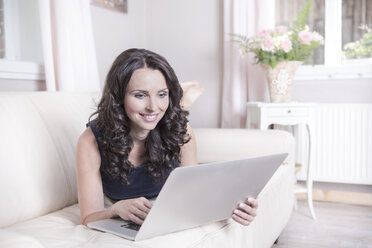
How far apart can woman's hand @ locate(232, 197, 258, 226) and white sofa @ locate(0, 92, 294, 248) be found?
0.07 meters

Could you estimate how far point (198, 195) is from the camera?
0.97m

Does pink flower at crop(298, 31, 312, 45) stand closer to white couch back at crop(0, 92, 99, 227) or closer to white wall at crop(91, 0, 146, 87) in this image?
white wall at crop(91, 0, 146, 87)

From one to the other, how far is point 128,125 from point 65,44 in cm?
118

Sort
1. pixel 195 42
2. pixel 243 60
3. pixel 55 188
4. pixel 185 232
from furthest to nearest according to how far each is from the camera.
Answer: pixel 195 42, pixel 243 60, pixel 55 188, pixel 185 232

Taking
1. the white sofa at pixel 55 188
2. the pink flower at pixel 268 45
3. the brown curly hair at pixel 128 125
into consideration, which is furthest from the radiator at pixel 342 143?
the brown curly hair at pixel 128 125

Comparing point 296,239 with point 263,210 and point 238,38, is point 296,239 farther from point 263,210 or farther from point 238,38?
point 238,38

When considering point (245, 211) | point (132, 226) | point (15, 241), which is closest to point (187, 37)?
point (245, 211)

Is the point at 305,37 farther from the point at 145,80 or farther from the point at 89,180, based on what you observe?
the point at 89,180

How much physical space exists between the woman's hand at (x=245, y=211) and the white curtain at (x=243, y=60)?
6.74 feet

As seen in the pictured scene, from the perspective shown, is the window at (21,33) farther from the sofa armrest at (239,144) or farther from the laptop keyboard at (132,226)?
the laptop keyboard at (132,226)

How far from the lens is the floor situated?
2.16 m

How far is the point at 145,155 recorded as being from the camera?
141cm

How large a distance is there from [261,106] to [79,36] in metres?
1.21

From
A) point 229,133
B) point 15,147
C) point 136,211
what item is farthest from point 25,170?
point 229,133
